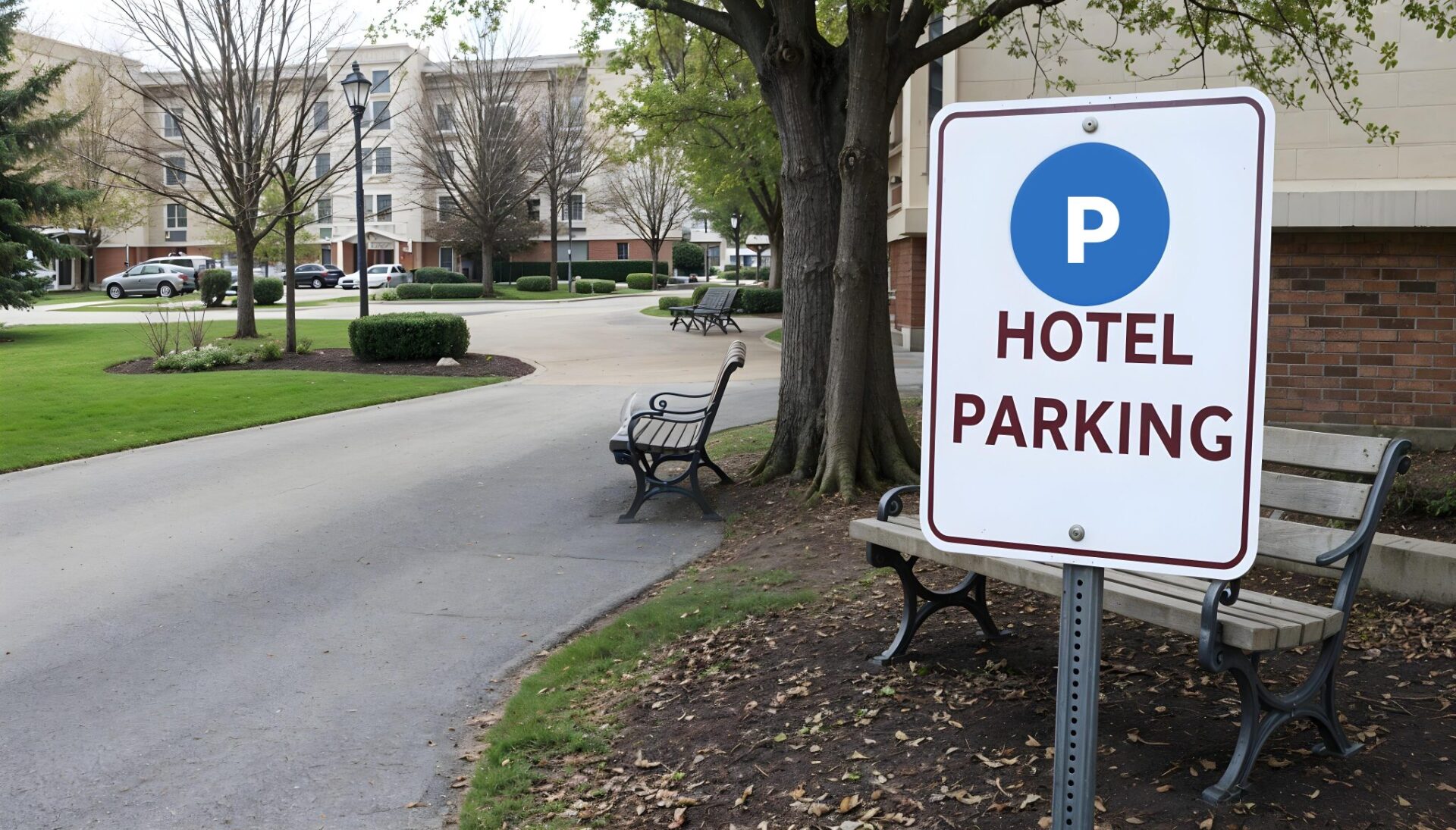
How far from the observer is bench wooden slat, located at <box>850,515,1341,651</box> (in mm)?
3590

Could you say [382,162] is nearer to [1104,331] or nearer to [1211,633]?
[1211,633]

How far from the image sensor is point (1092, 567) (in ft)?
6.24

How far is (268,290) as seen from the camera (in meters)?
42.1

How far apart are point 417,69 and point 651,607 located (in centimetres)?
6020

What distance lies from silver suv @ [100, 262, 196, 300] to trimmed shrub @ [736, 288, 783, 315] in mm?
26519

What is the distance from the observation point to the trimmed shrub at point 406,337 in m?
21.0

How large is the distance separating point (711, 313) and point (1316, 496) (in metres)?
25.8

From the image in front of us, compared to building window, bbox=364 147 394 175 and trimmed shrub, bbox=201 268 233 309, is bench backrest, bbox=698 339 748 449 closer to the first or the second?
trimmed shrub, bbox=201 268 233 309

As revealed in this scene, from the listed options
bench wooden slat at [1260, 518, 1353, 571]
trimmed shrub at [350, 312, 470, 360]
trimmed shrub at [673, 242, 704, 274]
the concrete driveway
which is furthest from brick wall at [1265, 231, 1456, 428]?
trimmed shrub at [673, 242, 704, 274]

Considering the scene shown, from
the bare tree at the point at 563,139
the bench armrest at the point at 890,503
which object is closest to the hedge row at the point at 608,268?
the bare tree at the point at 563,139

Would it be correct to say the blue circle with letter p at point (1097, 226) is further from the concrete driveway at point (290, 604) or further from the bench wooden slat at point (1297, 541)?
the concrete driveway at point (290, 604)

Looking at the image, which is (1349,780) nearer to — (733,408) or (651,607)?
(651,607)

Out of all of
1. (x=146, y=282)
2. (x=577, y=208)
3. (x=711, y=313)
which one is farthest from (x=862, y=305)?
(x=577, y=208)

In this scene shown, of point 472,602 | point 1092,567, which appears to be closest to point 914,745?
point 1092,567
